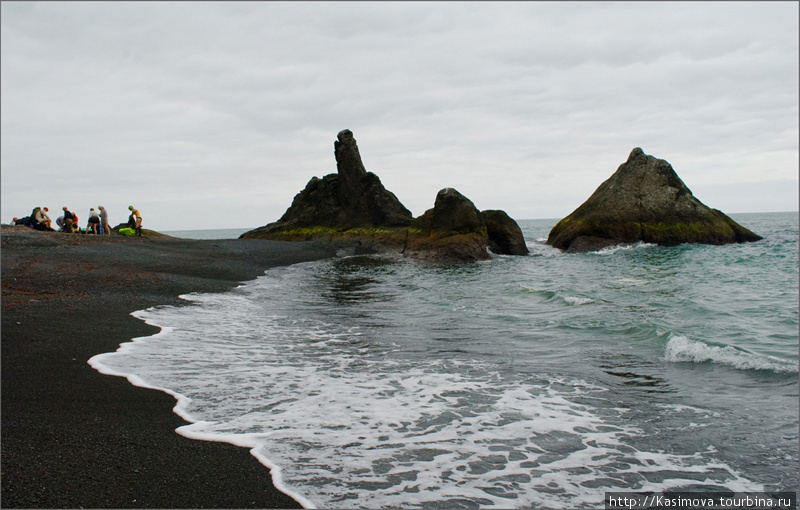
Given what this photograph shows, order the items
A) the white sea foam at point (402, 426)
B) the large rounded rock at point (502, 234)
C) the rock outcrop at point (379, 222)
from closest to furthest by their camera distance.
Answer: the white sea foam at point (402, 426) → the rock outcrop at point (379, 222) → the large rounded rock at point (502, 234)

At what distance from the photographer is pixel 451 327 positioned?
12586 millimetres

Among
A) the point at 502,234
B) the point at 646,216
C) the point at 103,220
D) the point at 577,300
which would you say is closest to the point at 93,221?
the point at 103,220

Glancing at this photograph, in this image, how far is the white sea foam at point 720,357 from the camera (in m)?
8.60

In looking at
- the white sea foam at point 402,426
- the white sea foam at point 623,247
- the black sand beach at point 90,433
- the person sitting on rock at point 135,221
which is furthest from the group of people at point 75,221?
the white sea foam at point 623,247

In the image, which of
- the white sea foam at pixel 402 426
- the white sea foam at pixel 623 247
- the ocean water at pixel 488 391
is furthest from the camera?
the white sea foam at pixel 623 247

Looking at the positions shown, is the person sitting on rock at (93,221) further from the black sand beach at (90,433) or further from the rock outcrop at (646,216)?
the rock outcrop at (646,216)

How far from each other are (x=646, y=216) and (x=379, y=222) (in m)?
20.5

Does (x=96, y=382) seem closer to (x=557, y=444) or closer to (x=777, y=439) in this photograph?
(x=557, y=444)

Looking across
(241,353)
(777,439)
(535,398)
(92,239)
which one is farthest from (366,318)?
(92,239)

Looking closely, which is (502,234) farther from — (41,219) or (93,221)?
(41,219)

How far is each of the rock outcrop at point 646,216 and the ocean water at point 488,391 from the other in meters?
22.3

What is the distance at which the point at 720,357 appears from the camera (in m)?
9.12

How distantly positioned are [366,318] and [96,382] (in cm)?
754

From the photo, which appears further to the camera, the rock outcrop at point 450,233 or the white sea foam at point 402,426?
the rock outcrop at point 450,233
